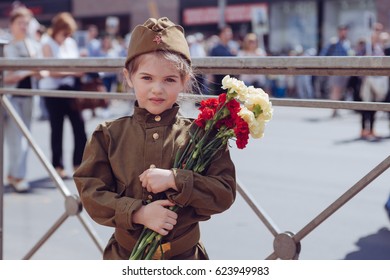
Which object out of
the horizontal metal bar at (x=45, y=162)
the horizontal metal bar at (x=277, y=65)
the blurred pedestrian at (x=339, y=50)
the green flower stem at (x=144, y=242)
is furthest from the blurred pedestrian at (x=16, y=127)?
the blurred pedestrian at (x=339, y=50)

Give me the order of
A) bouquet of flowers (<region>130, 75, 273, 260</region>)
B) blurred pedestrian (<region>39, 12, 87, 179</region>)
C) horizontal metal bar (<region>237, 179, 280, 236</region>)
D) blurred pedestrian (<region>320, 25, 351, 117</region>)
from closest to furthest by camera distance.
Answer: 1. bouquet of flowers (<region>130, 75, 273, 260</region>)
2. horizontal metal bar (<region>237, 179, 280, 236</region>)
3. blurred pedestrian (<region>39, 12, 87, 179</region>)
4. blurred pedestrian (<region>320, 25, 351, 117</region>)

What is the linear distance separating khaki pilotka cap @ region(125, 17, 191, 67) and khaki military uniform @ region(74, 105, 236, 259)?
19 centimetres

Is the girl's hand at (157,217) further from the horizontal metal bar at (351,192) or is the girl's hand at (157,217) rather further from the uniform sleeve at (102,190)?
the horizontal metal bar at (351,192)

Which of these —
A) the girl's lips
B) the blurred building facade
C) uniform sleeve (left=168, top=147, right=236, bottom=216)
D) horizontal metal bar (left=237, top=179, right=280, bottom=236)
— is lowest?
the blurred building facade

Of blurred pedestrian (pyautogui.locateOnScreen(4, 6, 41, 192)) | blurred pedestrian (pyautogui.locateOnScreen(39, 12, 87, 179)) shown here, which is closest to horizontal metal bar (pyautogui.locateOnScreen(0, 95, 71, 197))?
blurred pedestrian (pyautogui.locateOnScreen(4, 6, 41, 192))

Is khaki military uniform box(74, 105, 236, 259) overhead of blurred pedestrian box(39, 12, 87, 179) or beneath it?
overhead

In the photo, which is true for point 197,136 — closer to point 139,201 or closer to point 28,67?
point 139,201

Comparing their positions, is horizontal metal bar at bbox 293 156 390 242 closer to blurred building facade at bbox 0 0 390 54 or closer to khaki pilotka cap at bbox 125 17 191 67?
khaki pilotka cap at bbox 125 17 191 67

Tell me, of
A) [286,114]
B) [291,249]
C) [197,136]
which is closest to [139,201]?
[197,136]

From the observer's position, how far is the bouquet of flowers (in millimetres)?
1958

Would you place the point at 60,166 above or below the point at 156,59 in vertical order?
below

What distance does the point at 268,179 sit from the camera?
6746 millimetres

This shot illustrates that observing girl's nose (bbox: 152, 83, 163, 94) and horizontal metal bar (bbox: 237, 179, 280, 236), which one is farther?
horizontal metal bar (bbox: 237, 179, 280, 236)

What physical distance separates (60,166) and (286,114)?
850cm
